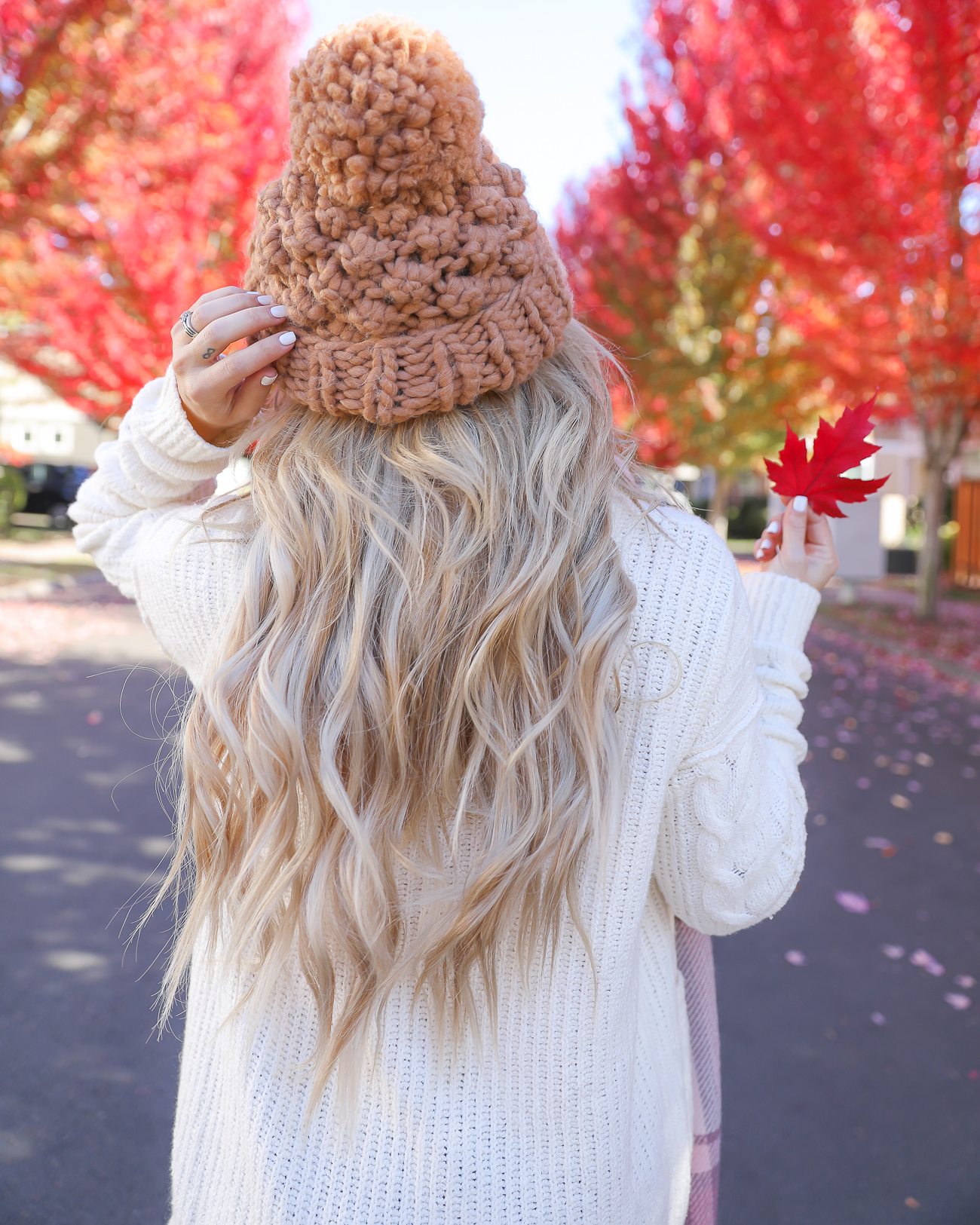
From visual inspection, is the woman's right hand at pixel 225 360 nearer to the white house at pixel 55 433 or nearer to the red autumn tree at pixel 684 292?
the red autumn tree at pixel 684 292

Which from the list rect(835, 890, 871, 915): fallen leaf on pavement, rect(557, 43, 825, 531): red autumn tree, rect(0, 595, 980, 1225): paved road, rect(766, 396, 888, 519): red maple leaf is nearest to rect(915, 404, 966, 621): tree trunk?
rect(557, 43, 825, 531): red autumn tree

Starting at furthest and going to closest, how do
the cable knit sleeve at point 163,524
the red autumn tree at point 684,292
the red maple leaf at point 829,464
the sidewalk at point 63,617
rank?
the red autumn tree at point 684,292 → the sidewalk at point 63,617 → the red maple leaf at point 829,464 → the cable knit sleeve at point 163,524

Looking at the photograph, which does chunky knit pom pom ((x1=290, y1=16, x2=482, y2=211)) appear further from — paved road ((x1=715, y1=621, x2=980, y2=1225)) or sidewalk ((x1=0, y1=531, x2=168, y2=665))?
sidewalk ((x1=0, y1=531, x2=168, y2=665))

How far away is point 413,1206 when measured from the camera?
1021 mm

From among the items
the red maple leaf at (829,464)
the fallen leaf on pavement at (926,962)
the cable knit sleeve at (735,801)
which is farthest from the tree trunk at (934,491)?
the cable knit sleeve at (735,801)

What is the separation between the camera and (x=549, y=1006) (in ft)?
3.54

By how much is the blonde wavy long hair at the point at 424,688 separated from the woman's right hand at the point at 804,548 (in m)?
0.54

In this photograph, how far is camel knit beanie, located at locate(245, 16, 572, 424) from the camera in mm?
837

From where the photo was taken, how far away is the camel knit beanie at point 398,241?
84 cm

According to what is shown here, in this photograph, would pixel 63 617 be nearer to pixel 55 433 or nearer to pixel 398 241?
pixel 398 241

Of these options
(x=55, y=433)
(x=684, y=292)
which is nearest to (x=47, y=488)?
(x=55, y=433)

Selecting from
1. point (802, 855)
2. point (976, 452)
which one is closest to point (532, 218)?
point (802, 855)

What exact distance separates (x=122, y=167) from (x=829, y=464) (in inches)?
401

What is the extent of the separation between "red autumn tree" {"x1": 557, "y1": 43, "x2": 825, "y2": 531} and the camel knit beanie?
45.8ft
